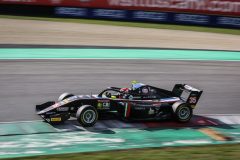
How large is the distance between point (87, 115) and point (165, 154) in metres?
2.50

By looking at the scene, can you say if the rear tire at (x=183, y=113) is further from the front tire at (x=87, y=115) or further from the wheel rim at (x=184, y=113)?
the front tire at (x=87, y=115)

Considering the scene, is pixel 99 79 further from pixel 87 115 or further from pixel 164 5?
pixel 164 5

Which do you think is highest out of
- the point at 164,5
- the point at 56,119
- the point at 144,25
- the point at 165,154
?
the point at 164,5

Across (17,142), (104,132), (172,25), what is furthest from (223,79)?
(172,25)

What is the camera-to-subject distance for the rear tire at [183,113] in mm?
12469

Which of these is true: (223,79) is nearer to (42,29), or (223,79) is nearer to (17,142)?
(17,142)

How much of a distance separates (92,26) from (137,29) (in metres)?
3.12

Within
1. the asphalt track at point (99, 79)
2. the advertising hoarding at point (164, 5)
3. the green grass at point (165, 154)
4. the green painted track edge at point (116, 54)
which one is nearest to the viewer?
the green grass at point (165, 154)

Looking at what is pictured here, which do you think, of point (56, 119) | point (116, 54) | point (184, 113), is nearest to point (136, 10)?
point (116, 54)

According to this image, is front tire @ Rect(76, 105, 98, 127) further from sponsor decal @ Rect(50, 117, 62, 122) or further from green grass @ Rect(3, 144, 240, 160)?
green grass @ Rect(3, 144, 240, 160)

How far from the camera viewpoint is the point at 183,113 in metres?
12.6

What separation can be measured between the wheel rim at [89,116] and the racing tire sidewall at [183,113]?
7.78 ft

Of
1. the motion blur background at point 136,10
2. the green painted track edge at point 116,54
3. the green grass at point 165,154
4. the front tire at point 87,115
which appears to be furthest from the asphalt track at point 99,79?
the motion blur background at point 136,10

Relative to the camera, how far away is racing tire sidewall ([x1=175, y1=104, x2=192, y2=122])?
12469 millimetres
